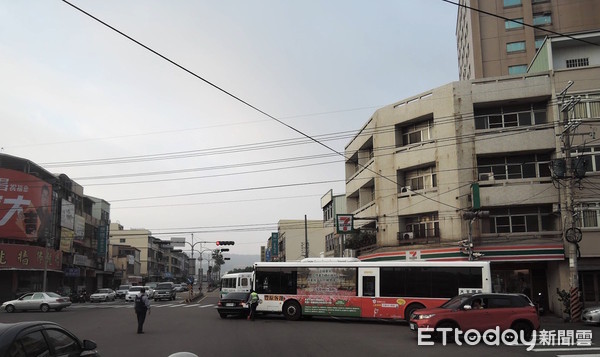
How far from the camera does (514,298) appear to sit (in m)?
16.3

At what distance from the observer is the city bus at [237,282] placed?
37188 millimetres

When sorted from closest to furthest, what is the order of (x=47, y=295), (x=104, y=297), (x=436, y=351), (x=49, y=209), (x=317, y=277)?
(x=436, y=351) → (x=317, y=277) → (x=47, y=295) → (x=49, y=209) → (x=104, y=297)

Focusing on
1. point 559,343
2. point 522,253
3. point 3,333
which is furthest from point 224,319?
point 3,333

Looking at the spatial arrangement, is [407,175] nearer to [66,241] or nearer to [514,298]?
[514,298]

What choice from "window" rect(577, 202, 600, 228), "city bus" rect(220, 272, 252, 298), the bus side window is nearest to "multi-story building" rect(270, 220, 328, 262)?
"city bus" rect(220, 272, 252, 298)

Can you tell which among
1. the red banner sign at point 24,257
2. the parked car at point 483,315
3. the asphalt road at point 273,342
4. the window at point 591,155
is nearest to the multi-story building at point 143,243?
the red banner sign at point 24,257

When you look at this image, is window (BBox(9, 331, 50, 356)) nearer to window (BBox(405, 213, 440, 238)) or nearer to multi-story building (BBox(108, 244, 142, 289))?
window (BBox(405, 213, 440, 238))

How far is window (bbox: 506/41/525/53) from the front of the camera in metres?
52.4

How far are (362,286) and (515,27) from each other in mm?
41435

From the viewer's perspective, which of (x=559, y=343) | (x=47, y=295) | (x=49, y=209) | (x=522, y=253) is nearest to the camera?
(x=559, y=343)

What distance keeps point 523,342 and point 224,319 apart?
49.0 ft

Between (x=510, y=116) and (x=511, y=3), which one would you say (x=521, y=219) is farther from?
(x=511, y=3)

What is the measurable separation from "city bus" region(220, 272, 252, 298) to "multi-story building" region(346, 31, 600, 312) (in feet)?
36.0

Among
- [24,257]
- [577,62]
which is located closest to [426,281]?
[577,62]
